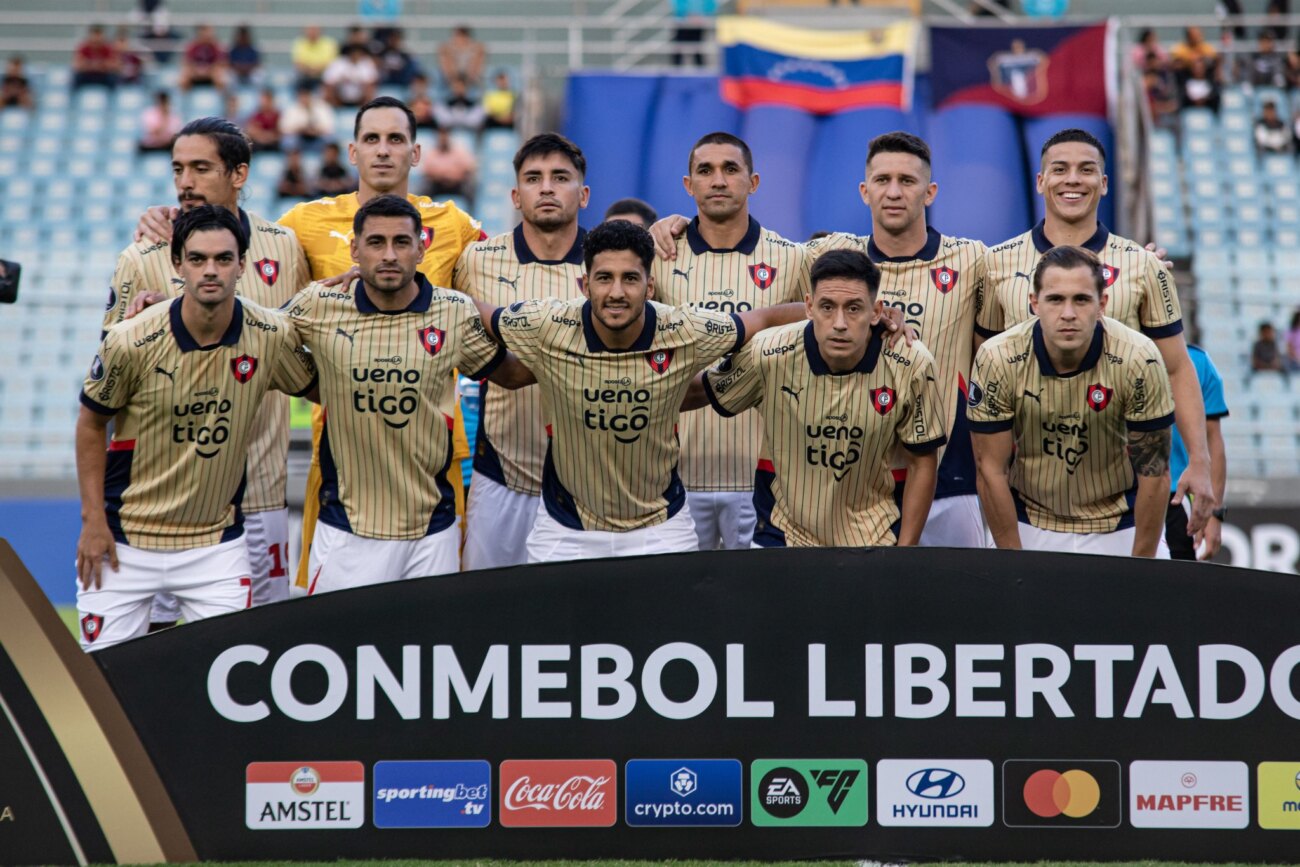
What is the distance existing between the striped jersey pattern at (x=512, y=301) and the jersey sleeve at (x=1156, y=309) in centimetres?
193

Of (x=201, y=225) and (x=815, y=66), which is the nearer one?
(x=201, y=225)

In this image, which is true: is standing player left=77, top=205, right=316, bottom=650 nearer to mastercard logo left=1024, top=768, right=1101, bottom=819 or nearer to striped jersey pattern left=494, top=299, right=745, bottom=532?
striped jersey pattern left=494, top=299, right=745, bottom=532

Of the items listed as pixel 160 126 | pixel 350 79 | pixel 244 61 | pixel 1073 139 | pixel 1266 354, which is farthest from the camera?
pixel 244 61

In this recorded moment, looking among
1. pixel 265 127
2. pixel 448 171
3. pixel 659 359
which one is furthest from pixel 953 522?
pixel 265 127

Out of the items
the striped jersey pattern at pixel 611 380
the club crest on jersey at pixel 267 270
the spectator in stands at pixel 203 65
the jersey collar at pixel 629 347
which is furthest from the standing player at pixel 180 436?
the spectator in stands at pixel 203 65

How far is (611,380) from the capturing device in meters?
4.84

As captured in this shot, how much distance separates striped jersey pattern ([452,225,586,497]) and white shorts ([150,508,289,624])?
0.73 meters

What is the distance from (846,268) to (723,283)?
76 centimetres

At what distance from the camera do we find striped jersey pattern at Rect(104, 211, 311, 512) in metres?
5.31

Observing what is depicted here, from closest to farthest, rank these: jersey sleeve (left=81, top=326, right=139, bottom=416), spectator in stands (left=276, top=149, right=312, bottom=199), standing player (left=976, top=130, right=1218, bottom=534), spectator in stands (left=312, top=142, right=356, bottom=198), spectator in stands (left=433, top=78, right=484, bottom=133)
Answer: jersey sleeve (left=81, top=326, right=139, bottom=416)
standing player (left=976, top=130, right=1218, bottom=534)
spectator in stands (left=312, top=142, right=356, bottom=198)
spectator in stands (left=276, top=149, right=312, bottom=199)
spectator in stands (left=433, top=78, right=484, bottom=133)

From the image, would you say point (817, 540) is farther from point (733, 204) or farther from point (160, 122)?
point (160, 122)

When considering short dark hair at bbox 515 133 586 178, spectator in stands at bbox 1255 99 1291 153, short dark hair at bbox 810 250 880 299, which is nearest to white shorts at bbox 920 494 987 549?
short dark hair at bbox 810 250 880 299

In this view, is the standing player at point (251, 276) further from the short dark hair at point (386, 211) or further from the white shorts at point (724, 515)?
the white shorts at point (724, 515)

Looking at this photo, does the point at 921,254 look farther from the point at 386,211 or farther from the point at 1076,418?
the point at 386,211
